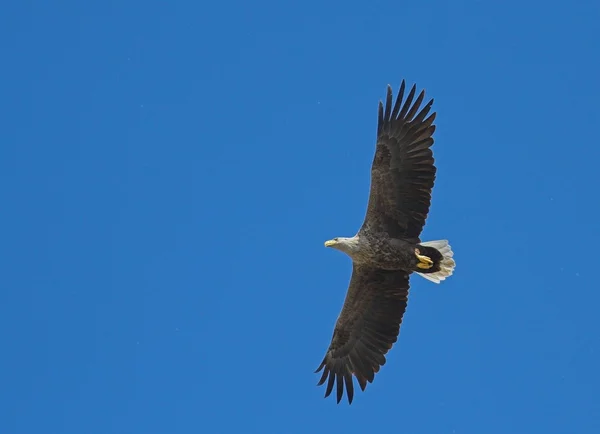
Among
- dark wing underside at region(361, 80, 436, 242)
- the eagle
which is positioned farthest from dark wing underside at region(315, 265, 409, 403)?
dark wing underside at region(361, 80, 436, 242)

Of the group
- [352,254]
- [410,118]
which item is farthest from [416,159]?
[352,254]

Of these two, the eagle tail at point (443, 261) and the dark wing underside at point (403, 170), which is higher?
the dark wing underside at point (403, 170)

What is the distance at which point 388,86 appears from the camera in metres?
17.0

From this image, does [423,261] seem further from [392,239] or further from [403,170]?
[403,170]

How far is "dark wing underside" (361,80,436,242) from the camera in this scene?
54.1 ft

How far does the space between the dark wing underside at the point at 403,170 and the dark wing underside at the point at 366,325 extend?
40.4 inches

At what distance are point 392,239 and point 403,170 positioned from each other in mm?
1089

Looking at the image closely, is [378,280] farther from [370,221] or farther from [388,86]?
[388,86]

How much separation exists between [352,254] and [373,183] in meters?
1.22

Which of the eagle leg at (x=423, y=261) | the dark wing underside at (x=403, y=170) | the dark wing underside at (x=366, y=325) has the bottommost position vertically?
the dark wing underside at (x=366, y=325)

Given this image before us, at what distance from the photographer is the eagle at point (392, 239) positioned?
1653 cm

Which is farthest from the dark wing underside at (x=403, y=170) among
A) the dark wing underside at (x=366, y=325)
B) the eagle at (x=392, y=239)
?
the dark wing underside at (x=366, y=325)

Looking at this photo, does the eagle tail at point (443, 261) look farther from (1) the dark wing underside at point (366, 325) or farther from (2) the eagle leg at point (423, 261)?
(1) the dark wing underside at point (366, 325)

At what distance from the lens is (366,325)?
1767 centimetres
